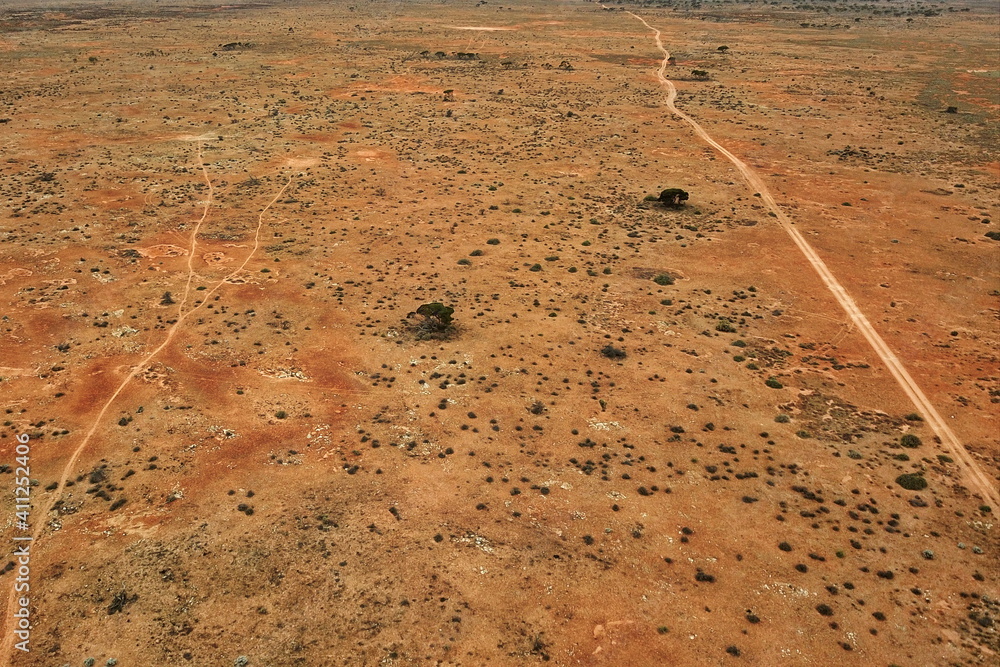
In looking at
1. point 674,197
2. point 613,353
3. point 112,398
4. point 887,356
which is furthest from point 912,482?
point 112,398

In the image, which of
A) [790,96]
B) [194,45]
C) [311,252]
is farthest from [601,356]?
[194,45]

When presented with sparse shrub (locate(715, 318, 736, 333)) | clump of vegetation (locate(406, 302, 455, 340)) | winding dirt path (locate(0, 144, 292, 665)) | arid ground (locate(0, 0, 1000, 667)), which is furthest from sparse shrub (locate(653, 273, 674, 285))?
winding dirt path (locate(0, 144, 292, 665))

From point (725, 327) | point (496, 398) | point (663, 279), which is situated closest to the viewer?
point (496, 398)

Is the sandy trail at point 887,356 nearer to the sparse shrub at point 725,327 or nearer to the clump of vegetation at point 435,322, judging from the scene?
the sparse shrub at point 725,327

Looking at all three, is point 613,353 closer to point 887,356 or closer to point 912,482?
point 912,482

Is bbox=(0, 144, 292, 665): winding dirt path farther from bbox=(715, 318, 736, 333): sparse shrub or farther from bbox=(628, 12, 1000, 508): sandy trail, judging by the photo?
bbox=(628, 12, 1000, 508): sandy trail
